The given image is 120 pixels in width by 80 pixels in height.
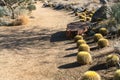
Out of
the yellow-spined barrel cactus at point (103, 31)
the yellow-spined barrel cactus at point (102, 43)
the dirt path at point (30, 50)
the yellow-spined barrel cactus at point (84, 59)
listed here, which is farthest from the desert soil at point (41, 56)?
the yellow-spined barrel cactus at point (103, 31)

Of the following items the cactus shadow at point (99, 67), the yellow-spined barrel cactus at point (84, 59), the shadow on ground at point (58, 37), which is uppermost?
the yellow-spined barrel cactus at point (84, 59)

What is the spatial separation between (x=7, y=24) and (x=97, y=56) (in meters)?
14.8

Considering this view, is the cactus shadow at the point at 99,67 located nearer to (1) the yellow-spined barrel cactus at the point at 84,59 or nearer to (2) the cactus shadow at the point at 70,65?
(1) the yellow-spined barrel cactus at the point at 84,59

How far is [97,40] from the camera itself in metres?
19.4

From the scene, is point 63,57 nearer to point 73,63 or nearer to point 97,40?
point 73,63

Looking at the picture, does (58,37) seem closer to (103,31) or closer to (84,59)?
(103,31)

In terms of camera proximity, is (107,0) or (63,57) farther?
(107,0)

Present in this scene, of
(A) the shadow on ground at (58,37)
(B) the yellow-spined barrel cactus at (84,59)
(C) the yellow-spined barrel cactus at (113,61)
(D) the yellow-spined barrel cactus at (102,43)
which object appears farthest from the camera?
(A) the shadow on ground at (58,37)

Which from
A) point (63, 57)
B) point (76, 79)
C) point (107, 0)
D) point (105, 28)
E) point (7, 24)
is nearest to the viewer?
point (76, 79)

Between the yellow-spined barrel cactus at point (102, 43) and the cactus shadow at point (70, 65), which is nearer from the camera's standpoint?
the cactus shadow at point (70, 65)

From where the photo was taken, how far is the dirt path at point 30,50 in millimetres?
15062

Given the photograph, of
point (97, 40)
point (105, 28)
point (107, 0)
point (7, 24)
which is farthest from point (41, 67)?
point (107, 0)

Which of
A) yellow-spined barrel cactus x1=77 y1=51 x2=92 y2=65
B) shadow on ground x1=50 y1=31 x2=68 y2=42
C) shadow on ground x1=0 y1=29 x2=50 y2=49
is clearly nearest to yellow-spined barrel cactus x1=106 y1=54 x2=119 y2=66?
yellow-spined barrel cactus x1=77 y1=51 x2=92 y2=65

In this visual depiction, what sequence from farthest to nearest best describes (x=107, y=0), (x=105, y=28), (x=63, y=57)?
(x=107, y=0), (x=105, y=28), (x=63, y=57)
